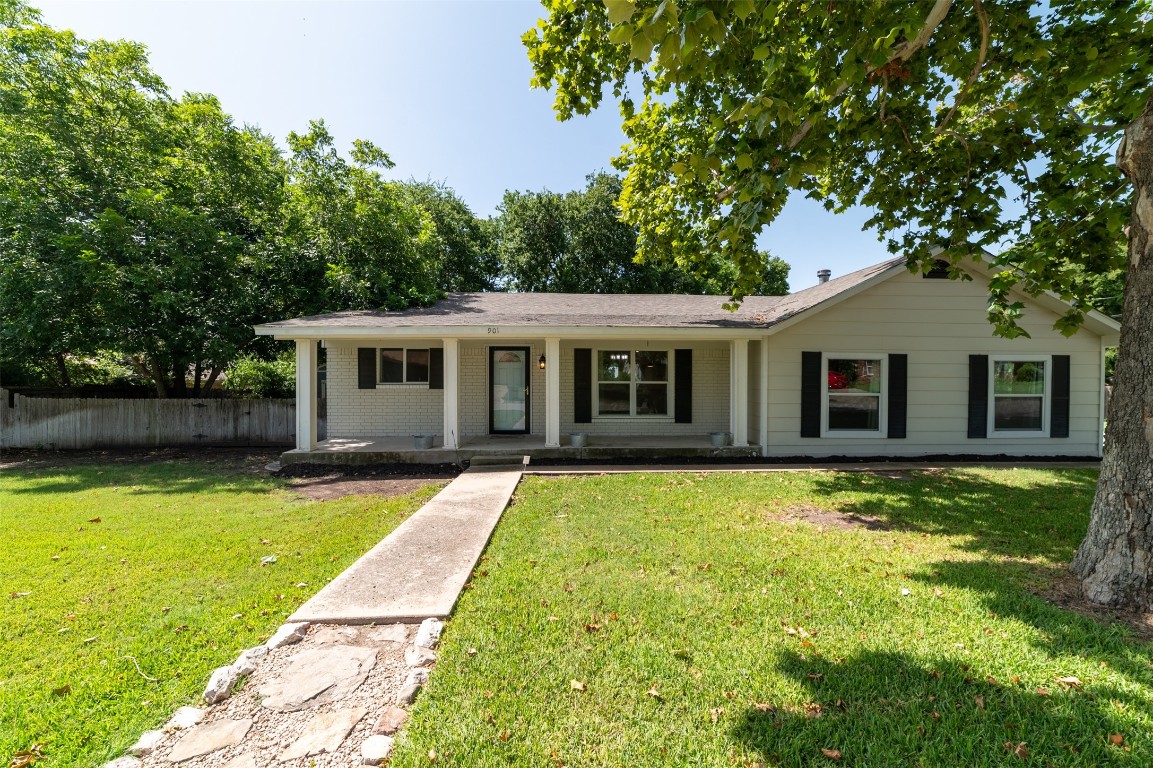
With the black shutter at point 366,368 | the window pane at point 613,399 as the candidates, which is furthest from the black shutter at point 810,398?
the black shutter at point 366,368

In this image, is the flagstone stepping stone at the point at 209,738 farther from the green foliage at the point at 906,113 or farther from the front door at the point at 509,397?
the front door at the point at 509,397

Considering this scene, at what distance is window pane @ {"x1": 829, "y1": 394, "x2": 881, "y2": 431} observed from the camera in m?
10.1

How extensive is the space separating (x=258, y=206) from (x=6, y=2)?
299 inches

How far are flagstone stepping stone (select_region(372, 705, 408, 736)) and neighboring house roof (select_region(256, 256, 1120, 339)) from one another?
719 centimetres

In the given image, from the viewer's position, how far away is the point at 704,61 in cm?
352

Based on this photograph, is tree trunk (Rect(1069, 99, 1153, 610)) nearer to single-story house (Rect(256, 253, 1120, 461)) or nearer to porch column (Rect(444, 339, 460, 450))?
single-story house (Rect(256, 253, 1120, 461))

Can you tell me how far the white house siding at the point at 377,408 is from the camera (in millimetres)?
11469

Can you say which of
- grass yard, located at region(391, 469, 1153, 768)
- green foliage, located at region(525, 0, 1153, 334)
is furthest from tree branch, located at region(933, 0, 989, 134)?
grass yard, located at region(391, 469, 1153, 768)

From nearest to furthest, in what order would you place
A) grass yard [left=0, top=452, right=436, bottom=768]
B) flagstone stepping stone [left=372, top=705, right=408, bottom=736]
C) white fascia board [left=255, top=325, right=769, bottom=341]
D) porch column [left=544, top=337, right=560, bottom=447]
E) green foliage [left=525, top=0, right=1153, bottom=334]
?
1. flagstone stepping stone [left=372, top=705, right=408, bottom=736]
2. grass yard [left=0, top=452, right=436, bottom=768]
3. green foliage [left=525, top=0, right=1153, bottom=334]
4. white fascia board [left=255, top=325, right=769, bottom=341]
5. porch column [left=544, top=337, right=560, bottom=447]

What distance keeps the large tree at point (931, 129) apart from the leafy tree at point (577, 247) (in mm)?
15566

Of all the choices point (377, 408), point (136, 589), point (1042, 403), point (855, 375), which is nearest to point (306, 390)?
point (377, 408)

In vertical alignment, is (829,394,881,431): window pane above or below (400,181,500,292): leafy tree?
below

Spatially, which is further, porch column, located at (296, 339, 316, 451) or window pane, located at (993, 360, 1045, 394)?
window pane, located at (993, 360, 1045, 394)

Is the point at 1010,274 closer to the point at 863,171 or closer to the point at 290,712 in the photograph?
the point at 863,171
